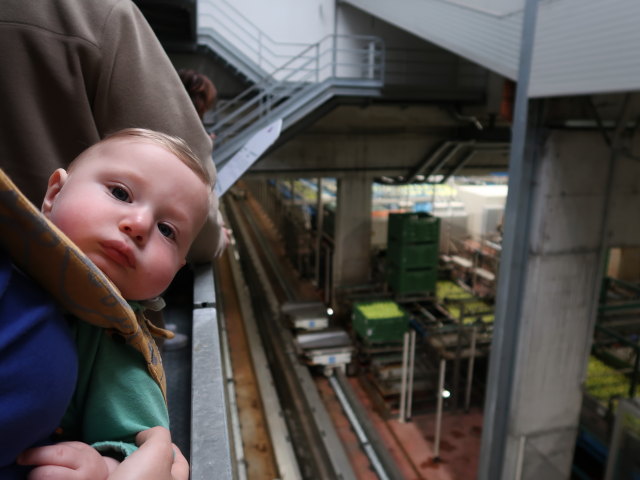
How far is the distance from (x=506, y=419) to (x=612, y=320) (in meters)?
3.73

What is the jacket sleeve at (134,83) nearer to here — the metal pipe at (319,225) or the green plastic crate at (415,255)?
the green plastic crate at (415,255)

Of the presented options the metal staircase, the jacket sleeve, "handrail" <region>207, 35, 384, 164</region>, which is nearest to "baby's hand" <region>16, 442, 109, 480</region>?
the jacket sleeve

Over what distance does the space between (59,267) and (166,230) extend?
23 centimetres

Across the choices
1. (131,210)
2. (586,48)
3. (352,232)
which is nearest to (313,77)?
(352,232)

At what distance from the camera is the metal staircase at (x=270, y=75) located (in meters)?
6.68

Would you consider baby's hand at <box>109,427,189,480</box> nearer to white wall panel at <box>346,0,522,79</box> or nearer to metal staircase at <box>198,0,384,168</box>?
white wall panel at <box>346,0,522,79</box>

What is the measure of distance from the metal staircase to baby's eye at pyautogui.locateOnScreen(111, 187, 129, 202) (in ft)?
18.5

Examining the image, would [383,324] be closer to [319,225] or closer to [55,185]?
[319,225]

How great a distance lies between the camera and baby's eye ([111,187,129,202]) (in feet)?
2.58

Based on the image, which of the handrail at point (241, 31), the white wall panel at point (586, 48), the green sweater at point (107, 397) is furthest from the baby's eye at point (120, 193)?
the handrail at point (241, 31)

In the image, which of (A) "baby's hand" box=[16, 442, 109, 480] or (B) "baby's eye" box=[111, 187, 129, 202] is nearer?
(A) "baby's hand" box=[16, 442, 109, 480]

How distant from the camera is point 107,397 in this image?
2.39 feet

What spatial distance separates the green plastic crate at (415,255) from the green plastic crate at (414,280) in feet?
0.32

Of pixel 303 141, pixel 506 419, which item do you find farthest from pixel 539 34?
pixel 303 141
